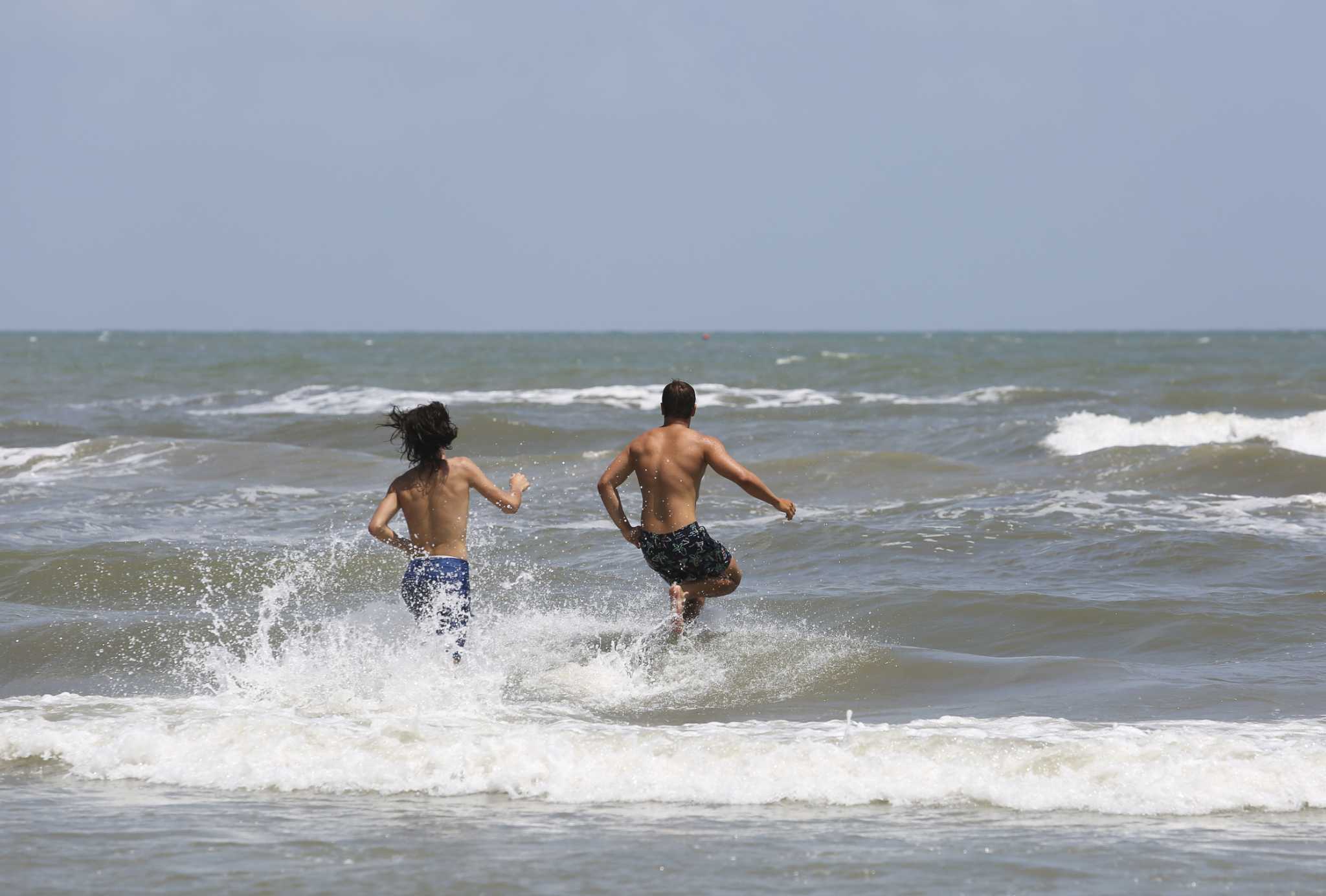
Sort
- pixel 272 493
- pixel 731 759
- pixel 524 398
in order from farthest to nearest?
pixel 524 398, pixel 272 493, pixel 731 759

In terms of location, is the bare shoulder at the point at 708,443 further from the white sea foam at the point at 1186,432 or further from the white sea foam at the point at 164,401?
the white sea foam at the point at 164,401

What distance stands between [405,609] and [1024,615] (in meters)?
3.74

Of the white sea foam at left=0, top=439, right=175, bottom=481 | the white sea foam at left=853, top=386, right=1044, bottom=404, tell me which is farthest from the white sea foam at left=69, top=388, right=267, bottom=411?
the white sea foam at left=853, top=386, right=1044, bottom=404

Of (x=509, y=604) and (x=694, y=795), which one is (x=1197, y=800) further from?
(x=509, y=604)

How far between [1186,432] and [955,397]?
416 inches

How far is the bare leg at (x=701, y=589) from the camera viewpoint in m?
7.56

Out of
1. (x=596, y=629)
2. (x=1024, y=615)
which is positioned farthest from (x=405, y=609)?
(x=1024, y=615)

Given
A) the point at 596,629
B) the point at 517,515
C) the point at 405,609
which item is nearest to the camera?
the point at 596,629

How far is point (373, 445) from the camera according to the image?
21125 mm

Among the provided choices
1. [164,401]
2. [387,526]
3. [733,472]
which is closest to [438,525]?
[387,526]

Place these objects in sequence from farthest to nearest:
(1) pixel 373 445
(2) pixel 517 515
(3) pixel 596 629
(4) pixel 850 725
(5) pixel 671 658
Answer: (1) pixel 373 445, (2) pixel 517 515, (3) pixel 596 629, (5) pixel 671 658, (4) pixel 850 725

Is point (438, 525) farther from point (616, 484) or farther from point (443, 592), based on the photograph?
point (616, 484)

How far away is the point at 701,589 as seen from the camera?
7.65 metres

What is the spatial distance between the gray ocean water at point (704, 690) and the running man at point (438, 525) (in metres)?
0.22
